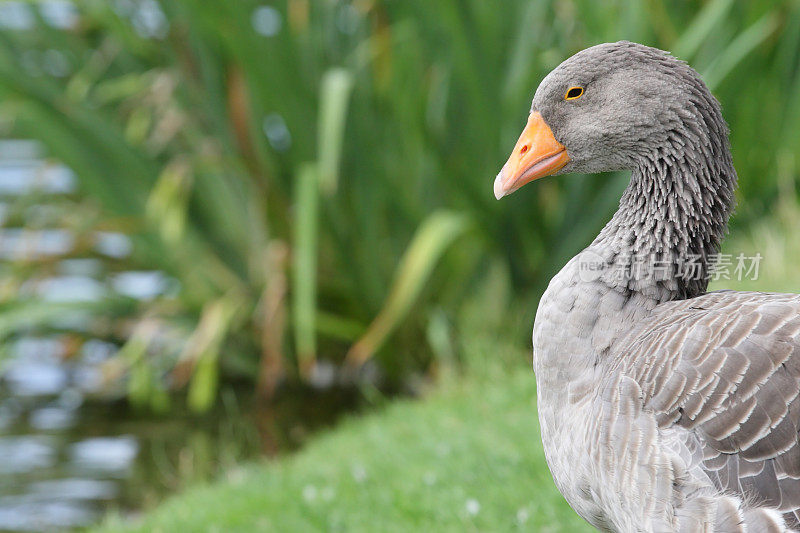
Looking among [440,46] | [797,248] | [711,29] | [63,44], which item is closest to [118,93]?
[63,44]


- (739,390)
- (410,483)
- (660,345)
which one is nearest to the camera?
(739,390)

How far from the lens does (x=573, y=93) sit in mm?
3125

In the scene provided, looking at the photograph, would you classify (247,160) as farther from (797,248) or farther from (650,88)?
(650,88)

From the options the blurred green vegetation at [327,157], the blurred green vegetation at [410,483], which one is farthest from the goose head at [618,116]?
the blurred green vegetation at [327,157]

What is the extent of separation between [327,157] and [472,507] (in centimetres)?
265

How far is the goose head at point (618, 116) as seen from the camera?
3.02m

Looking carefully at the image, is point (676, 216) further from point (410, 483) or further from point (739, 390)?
point (410, 483)

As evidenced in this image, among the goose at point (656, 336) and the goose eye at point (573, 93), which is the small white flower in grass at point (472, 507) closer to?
the goose at point (656, 336)

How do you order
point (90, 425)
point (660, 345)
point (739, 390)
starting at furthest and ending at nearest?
point (90, 425) → point (660, 345) → point (739, 390)

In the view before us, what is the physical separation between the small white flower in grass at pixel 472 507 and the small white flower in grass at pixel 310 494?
2.80 feet

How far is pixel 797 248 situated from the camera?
6207mm

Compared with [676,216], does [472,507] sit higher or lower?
lower

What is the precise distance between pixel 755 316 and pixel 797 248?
12.7 ft

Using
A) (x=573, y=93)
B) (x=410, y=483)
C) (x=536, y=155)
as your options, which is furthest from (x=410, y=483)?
(x=573, y=93)
